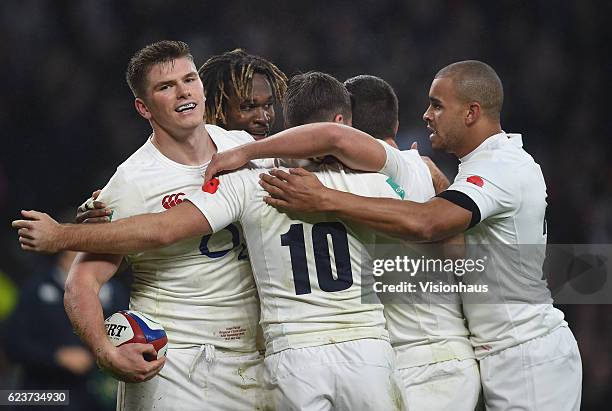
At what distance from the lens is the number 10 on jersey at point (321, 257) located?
11.9 ft

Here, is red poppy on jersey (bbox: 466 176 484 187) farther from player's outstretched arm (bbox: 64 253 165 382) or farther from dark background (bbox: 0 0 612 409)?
dark background (bbox: 0 0 612 409)

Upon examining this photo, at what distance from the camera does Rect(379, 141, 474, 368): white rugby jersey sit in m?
Result: 4.00

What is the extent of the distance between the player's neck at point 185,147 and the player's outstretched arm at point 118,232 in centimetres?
47

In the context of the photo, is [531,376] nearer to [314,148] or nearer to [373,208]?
[373,208]

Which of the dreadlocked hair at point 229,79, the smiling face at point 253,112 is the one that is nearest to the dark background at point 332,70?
the dreadlocked hair at point 229,79

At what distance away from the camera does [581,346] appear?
7180mm

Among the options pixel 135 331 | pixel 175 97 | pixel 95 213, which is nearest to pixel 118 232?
pixel 95 213

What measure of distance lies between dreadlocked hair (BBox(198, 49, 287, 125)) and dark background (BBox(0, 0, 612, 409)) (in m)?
2.31

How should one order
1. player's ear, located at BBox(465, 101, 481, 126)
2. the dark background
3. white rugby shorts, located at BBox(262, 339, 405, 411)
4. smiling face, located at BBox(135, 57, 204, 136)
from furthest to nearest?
the dark background, player's ear, located at BBox(465, 101, 481, 126), smiling face, located at BBox(135, 57, 204, 136), white rugby shorts, located at BBox(262, 339, 405, 411)

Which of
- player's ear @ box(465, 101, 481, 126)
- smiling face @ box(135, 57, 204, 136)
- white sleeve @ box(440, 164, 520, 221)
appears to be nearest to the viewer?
white sleeve @ box(440, 164, 520, 221)

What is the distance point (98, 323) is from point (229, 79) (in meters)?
1.88

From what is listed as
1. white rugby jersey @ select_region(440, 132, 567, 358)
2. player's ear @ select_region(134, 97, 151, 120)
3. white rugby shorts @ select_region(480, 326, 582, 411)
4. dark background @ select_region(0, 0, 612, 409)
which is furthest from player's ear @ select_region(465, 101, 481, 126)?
dark background @ select_region(0, 0, 612, 409)

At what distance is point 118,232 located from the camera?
12.2 feet

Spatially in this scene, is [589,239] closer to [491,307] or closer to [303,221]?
[491,307]
